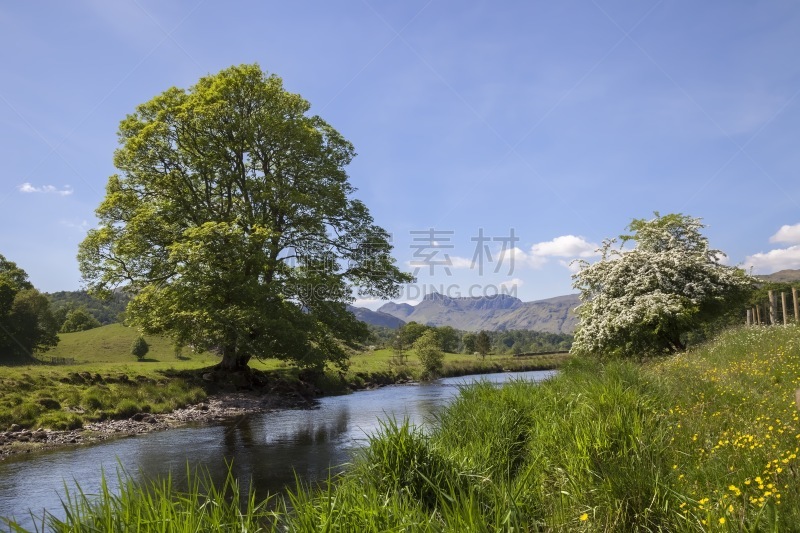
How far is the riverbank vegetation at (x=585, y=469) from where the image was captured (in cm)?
531

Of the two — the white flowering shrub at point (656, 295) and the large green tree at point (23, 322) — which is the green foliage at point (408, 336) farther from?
the white flowering shrub at point (656, 295)

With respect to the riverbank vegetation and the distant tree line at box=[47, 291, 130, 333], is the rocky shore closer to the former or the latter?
the distant tree line at box=[47, 291, 130, 333]

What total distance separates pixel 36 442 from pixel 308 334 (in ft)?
50.9

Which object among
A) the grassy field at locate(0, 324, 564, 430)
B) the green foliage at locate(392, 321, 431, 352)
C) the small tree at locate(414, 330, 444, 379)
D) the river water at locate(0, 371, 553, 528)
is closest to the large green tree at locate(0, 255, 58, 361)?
the grassy field at locate(0, 324, 564, 430)

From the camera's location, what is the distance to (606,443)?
7.96 m

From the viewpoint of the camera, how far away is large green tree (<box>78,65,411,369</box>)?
92.4 feet

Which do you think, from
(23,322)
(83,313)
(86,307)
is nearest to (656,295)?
(23,322)

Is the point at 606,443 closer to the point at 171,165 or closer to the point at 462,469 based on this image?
the point at 462,469

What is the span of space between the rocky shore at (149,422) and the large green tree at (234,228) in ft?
8.87

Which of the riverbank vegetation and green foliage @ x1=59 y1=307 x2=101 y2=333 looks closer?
the riverbank vegetation

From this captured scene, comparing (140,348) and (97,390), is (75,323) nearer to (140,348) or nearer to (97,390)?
(140,348)

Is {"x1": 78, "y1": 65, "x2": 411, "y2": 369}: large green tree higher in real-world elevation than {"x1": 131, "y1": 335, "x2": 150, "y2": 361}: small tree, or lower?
higher

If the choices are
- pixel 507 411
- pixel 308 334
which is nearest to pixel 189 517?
pixel 507 411

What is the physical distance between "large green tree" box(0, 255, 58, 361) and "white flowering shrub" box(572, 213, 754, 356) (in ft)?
163
